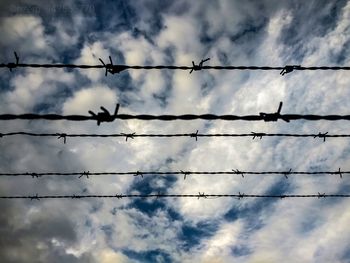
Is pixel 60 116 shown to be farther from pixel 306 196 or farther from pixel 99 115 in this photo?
pixel 306 196

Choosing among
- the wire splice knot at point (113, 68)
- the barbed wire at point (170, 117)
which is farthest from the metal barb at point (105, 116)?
the wire splice knot at point (113, 68)

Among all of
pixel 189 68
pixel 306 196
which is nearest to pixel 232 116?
pixel 189 68

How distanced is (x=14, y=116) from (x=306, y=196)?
6338mm

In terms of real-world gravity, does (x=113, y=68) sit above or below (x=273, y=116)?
above

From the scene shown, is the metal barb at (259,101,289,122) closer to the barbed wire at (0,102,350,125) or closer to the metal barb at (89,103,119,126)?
the barbed wire at (0,102,350,125)

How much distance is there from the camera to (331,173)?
246 inches

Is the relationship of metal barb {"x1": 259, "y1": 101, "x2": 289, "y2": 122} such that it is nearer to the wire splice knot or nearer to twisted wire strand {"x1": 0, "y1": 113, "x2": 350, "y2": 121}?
twisted wire strand {"x1": 0, "y1": 113, "x2": 350, "y2": 121}

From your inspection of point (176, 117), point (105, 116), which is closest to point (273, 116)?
point (176, 117)

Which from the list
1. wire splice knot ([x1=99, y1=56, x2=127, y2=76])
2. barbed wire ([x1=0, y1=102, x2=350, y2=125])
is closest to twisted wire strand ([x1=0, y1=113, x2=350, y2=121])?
barbed wire ([x1=0, y1=102, x2=350, y2=125])

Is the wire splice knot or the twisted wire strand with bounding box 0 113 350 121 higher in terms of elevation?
the wire splice knot

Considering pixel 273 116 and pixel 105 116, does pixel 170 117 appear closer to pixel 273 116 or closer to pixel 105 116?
pixel 105 116

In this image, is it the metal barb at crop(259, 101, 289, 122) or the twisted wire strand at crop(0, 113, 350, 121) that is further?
the metal barb at crop(259, 101, 289, 122)

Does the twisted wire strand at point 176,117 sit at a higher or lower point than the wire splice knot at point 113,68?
lower

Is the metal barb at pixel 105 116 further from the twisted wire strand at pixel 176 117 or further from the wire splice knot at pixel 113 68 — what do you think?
the wire splice knot at pixel 113 68
